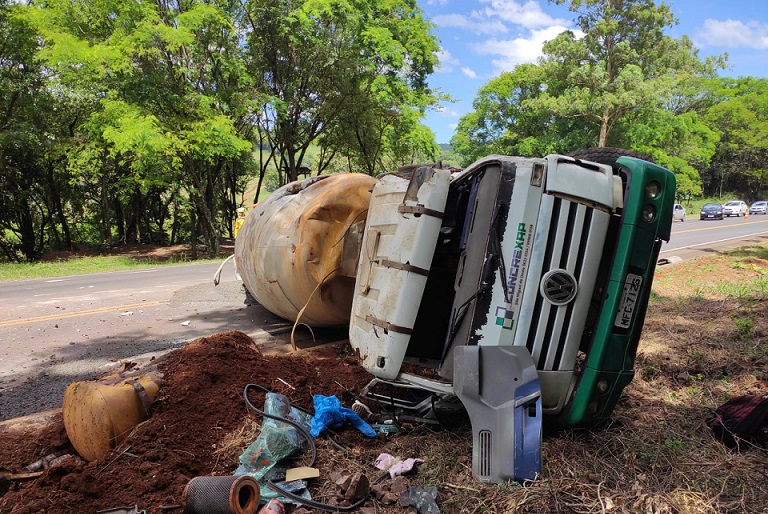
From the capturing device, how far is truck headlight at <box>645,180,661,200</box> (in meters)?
2.57

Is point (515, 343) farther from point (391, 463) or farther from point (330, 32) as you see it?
point (330, 32)

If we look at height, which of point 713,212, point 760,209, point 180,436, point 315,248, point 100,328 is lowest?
point 100,328

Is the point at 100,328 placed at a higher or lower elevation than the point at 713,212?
lower

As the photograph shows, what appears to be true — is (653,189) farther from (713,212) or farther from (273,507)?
(713,212)

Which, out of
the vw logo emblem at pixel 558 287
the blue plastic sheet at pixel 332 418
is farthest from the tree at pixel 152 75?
the vw logo emblem at pixel 558 287

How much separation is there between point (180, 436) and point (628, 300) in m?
2.53

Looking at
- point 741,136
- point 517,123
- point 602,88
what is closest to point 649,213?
point 602,88

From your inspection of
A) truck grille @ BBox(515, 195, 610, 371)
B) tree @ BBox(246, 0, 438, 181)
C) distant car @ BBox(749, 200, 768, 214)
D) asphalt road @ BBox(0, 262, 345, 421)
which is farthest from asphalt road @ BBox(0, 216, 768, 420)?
distant car @ BBox(749, 200, 768, 214)

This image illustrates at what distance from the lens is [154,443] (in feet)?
8.78

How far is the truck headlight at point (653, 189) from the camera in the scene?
2.57 m

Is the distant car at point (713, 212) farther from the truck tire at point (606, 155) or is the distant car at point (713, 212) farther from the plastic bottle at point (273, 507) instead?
the plastic bottle at point (273, 507)

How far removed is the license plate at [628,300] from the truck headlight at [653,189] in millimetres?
421

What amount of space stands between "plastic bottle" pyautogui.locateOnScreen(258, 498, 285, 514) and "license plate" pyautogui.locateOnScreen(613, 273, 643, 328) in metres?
1.85

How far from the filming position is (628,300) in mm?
2576
